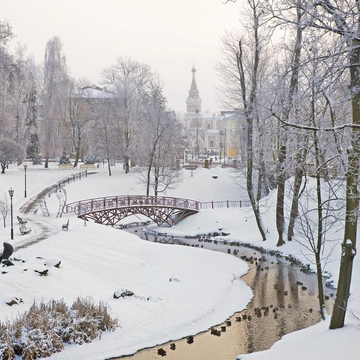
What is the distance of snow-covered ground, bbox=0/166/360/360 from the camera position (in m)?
11.8

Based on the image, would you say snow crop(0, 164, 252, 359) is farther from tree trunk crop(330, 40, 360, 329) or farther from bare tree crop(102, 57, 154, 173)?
bare tree crop(102, 57, 154, 173)

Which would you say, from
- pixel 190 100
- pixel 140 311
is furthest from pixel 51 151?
pixel 190 100

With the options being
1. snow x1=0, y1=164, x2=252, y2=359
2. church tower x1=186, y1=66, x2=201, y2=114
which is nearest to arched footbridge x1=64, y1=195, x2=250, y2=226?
snow x1=0, y1=164, x2=252, y2=359

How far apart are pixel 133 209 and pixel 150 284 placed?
15920mm

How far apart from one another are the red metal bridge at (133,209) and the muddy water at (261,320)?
12.6 metres

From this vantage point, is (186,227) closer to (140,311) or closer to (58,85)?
(140,311)

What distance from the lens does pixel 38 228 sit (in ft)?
82.0

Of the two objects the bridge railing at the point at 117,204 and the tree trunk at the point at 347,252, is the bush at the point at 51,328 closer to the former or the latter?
the tree trunk at the point at 347,252

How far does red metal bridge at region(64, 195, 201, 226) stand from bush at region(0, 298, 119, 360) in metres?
17.2

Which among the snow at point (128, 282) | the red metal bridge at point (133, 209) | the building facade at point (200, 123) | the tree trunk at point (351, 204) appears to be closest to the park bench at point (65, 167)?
the red metal bridge at point (133, 209)

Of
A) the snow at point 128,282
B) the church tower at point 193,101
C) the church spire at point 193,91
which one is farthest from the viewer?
→ the church spire at point 193,91

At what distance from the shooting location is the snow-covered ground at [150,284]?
38.7ft

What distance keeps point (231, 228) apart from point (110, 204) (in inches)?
326

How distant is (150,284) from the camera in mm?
17984
